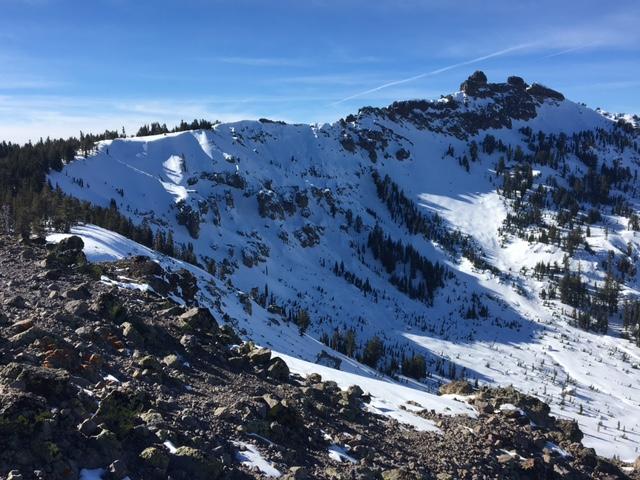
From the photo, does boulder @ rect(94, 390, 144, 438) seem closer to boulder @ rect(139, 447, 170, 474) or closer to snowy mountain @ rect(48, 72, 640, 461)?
boulder @ rect(139, 447, 170, 474)

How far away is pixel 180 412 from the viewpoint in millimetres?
14367

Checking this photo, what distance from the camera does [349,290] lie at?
149 meters

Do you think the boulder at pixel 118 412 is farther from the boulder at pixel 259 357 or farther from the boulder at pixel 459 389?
Answer: the boulder at pixel 459 389

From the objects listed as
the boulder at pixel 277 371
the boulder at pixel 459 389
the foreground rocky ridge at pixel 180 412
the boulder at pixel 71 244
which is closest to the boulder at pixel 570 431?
the foreground rocky ridge at pixel 180 412

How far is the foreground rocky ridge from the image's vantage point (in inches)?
433

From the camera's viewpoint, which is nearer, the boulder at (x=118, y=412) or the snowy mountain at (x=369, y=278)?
the boulder at (x=118, y=412)

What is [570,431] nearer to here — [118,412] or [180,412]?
[180,412]

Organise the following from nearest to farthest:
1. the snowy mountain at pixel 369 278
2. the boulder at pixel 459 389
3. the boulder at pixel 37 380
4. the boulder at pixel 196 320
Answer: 1. the boulder at pixel 37 380
2. the boulder at pixel 196 320
3. the boulder at pixel 459 389
4. the snowy mountain at pixel 369 278

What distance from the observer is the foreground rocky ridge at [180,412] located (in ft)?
36.1

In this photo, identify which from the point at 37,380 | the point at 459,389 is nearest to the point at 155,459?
the point at 37,380

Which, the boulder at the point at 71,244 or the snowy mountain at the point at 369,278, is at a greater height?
the boulder at the point at 71,244

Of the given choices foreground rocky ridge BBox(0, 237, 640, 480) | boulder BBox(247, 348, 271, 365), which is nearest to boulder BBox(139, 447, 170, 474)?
foreground rocky ridge BBox(0, 237, 640, 480)

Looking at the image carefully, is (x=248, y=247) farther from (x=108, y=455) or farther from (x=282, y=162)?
(x=108, y=455)

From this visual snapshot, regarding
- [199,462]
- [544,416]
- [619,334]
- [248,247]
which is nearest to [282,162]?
[248,247]
